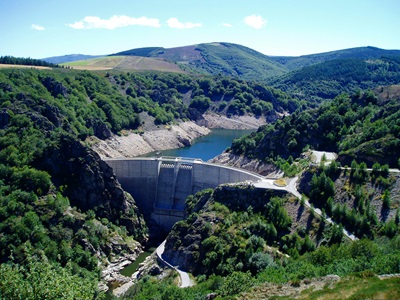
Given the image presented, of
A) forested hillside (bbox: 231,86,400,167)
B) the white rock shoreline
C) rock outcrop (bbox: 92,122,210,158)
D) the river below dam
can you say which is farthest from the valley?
the river below dam

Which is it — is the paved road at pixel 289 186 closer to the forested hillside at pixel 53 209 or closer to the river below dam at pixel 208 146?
the forested hillside at pixel 53 209

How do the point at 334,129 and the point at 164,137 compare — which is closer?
the point at 334,129

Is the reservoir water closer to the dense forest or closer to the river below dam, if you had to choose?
the river below dam

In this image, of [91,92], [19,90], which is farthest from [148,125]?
[19,90]

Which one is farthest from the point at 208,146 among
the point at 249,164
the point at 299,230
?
the point at 299,230

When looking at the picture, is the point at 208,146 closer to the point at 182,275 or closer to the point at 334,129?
the point at 334,129

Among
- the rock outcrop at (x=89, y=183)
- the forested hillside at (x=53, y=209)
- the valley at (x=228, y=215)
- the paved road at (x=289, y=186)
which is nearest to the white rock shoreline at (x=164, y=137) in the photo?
the forested hillside at (x=53, y=209)
